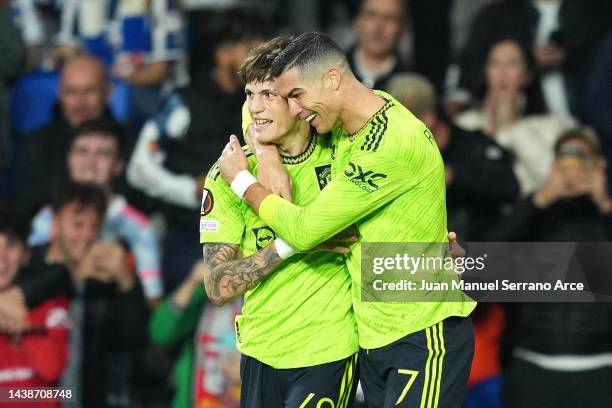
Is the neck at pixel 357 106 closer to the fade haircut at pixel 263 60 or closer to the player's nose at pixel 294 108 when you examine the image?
the player's nose at pixel 294 108

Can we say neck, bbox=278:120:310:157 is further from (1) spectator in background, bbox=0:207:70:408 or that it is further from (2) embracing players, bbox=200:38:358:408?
(1) spectator in background, bbox=0:207:70:408

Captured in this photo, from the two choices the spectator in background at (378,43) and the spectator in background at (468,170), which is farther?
the spectator in background at (378,43)

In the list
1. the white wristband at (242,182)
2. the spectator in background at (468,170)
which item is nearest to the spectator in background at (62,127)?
the spectator in background at (468,170)

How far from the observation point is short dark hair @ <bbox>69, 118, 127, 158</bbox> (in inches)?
352

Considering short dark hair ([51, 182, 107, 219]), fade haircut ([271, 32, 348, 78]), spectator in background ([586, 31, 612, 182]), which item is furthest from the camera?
spectator in background ([586, 31, 612, 182])

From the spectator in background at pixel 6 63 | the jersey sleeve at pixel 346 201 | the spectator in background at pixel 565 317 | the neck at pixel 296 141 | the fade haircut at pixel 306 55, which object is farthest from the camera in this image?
the spectator in background at pixel 6 63

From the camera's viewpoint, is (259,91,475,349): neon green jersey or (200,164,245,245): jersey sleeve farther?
(200,164,245,245): jersey sleeve

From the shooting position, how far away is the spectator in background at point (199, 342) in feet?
27.4

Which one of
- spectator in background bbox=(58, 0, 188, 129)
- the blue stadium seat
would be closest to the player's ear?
spectator in background bbox=(58, 0, 188, 129)

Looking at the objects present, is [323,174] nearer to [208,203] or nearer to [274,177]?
[274,177]

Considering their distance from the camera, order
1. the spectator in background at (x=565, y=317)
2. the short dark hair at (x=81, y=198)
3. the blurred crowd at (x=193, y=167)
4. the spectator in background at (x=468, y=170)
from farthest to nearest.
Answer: the short dark hair at (x=81, y=198), the spectator in background at (x=468, y=170), the blurred crowd at (x=193, y=167), the spectator in background at (x=565, y=317)

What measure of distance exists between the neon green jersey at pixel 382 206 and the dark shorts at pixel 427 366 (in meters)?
0.05

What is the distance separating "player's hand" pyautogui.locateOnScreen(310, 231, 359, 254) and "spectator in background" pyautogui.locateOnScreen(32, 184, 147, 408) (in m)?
3.09

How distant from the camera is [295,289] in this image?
18.8 ft
